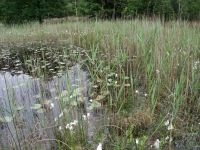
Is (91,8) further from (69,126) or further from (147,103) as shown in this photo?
(69,126)

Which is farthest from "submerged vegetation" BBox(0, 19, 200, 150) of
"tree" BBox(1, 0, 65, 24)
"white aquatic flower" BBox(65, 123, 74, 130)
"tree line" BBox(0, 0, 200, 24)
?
"tree" BBox(1, 0, 65, 24)

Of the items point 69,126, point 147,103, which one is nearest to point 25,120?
point 69,126

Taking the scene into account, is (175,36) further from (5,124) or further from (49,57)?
(5,124)

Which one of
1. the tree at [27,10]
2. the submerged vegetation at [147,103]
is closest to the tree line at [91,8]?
the tree at [27,10]

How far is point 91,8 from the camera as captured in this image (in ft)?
54.2

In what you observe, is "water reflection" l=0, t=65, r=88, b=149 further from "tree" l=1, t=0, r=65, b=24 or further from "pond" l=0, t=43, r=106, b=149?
"tree" l=1, t=0, r=65, b=24

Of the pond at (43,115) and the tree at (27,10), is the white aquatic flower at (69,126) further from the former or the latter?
the tree at (27,10)

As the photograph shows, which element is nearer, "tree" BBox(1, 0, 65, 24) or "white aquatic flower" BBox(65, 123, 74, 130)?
"white aquatic flower" BBox(65, 123, 74, 130)

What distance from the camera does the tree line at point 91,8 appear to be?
15.5 metres

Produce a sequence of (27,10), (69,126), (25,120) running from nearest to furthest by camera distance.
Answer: (69,126) < (25,120) < (27,10)

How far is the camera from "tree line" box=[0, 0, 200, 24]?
15508mm

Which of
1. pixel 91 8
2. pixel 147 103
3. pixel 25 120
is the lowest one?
pixel 25 120

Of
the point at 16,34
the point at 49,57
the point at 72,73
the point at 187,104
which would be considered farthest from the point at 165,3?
the point at 187,104

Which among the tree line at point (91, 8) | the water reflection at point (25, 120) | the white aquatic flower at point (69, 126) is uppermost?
the tree line at point (91, 8)
